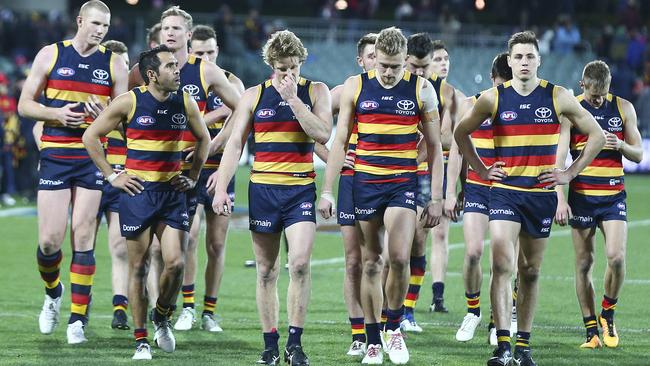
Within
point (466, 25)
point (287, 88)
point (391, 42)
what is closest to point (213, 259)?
point (287, 88)

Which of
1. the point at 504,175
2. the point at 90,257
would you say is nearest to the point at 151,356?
the point at 90,257

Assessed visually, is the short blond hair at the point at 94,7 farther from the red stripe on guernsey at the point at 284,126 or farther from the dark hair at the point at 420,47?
the dark hair at the point at 420,47

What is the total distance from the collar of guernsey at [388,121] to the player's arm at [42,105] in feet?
8.21

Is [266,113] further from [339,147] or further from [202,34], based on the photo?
[202,34]

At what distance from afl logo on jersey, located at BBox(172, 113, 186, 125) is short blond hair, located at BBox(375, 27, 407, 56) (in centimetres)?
162

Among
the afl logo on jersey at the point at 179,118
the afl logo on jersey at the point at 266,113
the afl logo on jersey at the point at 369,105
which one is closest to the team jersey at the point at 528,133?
the afl logo on jersey at the point at 369,105

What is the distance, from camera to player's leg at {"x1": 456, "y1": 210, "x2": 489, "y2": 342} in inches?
443

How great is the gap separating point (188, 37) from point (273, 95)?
2.15 m

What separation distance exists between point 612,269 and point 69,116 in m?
4.77

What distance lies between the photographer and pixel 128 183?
9.91 meters

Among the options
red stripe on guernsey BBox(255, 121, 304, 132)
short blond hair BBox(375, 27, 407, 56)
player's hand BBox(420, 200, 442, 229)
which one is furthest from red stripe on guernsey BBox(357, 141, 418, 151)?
short blond hair BBox(375, 27, 407, 56)

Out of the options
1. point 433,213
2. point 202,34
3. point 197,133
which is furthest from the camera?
point 202,34

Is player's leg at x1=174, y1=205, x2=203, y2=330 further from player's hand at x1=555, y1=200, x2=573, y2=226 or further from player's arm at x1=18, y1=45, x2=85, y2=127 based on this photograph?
player's hand at x1=555, y1=200, x2=573, y2=226

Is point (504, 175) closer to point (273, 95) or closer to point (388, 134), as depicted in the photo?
point (388, 134)
